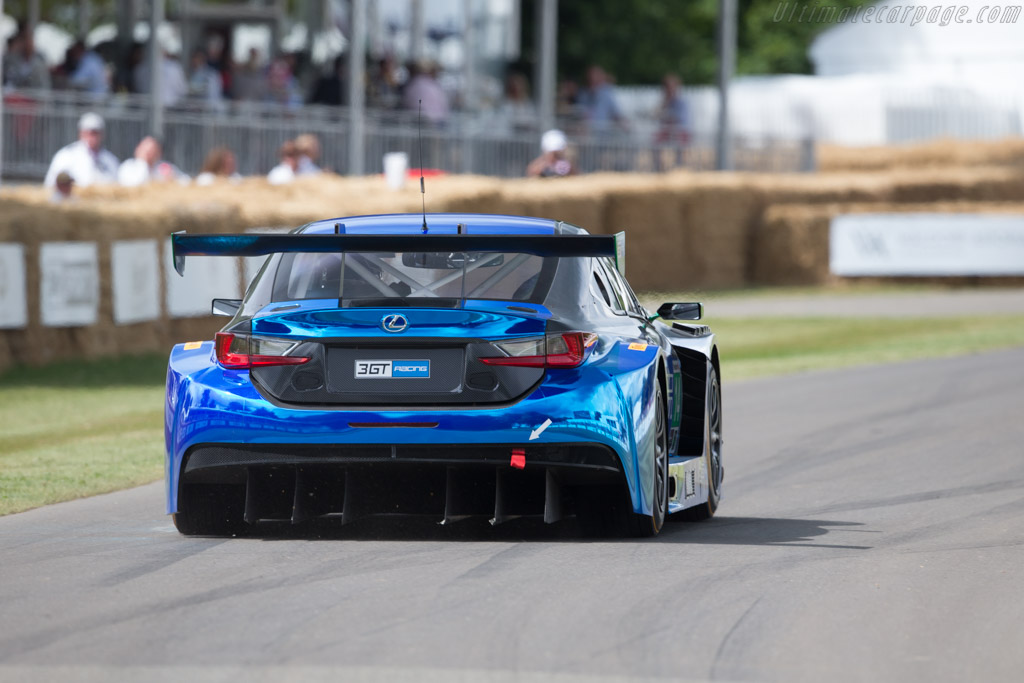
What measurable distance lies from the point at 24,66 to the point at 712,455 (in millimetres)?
16139

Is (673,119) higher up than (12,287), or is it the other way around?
(673,119)

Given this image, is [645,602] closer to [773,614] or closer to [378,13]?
[773,614]

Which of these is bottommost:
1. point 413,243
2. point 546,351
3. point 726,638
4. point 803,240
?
point 803,240

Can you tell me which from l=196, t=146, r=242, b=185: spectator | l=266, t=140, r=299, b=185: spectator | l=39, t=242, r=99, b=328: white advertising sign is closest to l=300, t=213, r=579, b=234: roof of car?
l=39, t=242, r=99, b=328: white advertising sign

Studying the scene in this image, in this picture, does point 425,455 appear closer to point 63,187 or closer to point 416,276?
point 416,276

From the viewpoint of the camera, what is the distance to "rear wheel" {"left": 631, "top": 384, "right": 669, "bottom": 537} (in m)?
7.99

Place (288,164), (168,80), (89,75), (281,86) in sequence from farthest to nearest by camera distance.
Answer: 1. (281,86)
2. (168,80)
3. (89,75)
4. (288,164)

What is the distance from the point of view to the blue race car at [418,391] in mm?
7539

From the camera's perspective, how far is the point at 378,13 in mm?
38875

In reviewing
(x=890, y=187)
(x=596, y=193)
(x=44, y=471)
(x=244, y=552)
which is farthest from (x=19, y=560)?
(x=890, y=187)

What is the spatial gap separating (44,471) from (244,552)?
11.5ft

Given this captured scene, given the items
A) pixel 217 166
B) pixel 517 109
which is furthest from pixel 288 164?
pixel 517 109

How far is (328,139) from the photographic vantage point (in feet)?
90.7

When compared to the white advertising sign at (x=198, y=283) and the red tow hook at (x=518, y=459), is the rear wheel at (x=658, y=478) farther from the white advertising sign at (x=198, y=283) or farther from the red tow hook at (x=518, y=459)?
the white advertising sign at (x=198, y=283)
